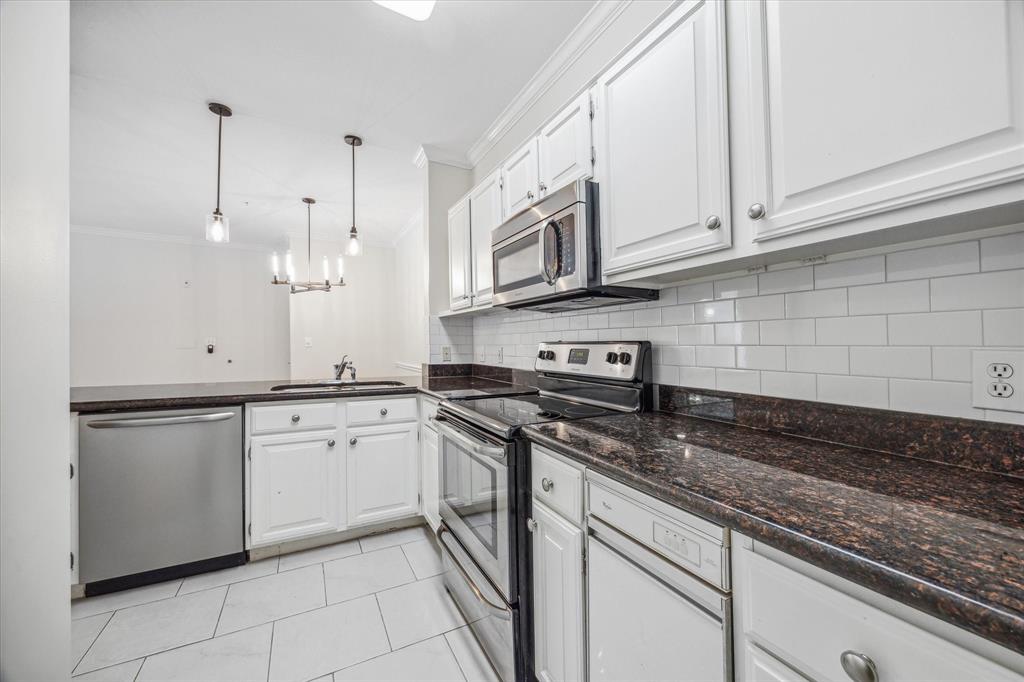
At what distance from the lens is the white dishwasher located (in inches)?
28.3

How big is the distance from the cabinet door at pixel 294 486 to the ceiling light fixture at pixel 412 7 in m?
2.06

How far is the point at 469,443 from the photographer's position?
5.16 feet

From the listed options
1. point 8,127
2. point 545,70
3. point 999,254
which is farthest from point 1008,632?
point 545,70

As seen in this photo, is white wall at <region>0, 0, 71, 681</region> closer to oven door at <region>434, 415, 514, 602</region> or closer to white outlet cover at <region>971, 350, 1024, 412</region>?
oven door at <region>434, 415, 514, 602</region>

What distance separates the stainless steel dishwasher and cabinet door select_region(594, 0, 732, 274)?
2150 mm

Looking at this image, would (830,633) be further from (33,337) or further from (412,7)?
(412,7)

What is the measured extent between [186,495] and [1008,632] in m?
2.75

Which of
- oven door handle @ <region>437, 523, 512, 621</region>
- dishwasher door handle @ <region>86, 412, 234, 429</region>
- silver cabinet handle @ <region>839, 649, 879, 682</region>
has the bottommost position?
oven door handle @ <region>437, 523, 512, 621</region>

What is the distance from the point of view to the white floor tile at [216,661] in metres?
1.45

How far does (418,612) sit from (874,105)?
2.21m

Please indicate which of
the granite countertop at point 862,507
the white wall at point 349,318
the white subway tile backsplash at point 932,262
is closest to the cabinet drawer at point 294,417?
the granite countertop at point 862,507

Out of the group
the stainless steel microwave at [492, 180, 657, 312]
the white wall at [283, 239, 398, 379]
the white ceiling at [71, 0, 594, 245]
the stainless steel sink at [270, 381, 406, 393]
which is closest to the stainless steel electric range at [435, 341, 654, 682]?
the stainless steel microwave at [492, 180, 657, 312]

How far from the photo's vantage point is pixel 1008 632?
0.39 m

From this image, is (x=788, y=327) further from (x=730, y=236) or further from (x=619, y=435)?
(x=619, y=435)
